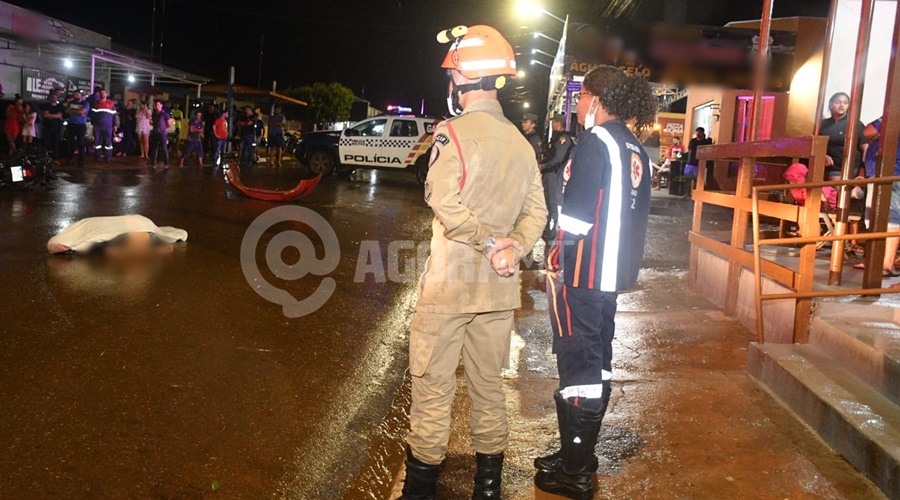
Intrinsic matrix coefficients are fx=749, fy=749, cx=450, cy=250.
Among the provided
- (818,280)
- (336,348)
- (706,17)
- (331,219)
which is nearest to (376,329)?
(336,348)

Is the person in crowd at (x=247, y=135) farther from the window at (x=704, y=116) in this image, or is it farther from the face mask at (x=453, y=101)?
the face mask at (x=453, y=101)

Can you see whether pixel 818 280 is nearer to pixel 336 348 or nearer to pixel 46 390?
pixel 336 348

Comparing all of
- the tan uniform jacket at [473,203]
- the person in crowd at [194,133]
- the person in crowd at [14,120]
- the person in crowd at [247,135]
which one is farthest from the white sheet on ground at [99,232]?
the person in crowd at [247,135]

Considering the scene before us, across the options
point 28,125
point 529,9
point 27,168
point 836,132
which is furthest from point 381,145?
point 836,132

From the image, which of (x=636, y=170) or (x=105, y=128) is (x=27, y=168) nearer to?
(x=105, y=128)

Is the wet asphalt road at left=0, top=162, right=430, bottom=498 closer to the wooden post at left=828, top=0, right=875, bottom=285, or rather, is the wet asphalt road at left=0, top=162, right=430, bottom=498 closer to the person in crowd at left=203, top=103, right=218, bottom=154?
the wooden post at left=828, top=0, right=875, bottom=285

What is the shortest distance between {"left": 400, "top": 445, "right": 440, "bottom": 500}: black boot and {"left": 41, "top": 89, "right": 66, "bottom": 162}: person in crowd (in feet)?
57.3

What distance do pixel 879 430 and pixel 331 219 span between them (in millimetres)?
9428

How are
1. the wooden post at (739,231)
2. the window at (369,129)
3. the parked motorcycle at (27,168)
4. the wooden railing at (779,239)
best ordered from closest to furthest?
the wooden railing at (779,239)
the wooden post at (739,231)
the parked motorcycle at (27,168)
the window at (369,129)

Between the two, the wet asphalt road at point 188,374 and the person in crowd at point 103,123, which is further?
the person in crowd at point 103,123

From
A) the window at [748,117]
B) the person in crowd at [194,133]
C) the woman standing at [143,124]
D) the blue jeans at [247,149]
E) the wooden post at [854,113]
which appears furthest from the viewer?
the blue jeans at [247,149]

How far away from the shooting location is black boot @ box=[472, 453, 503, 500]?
318cm

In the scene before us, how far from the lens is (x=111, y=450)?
11.5 ft

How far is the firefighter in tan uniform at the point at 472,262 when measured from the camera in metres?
3.00
